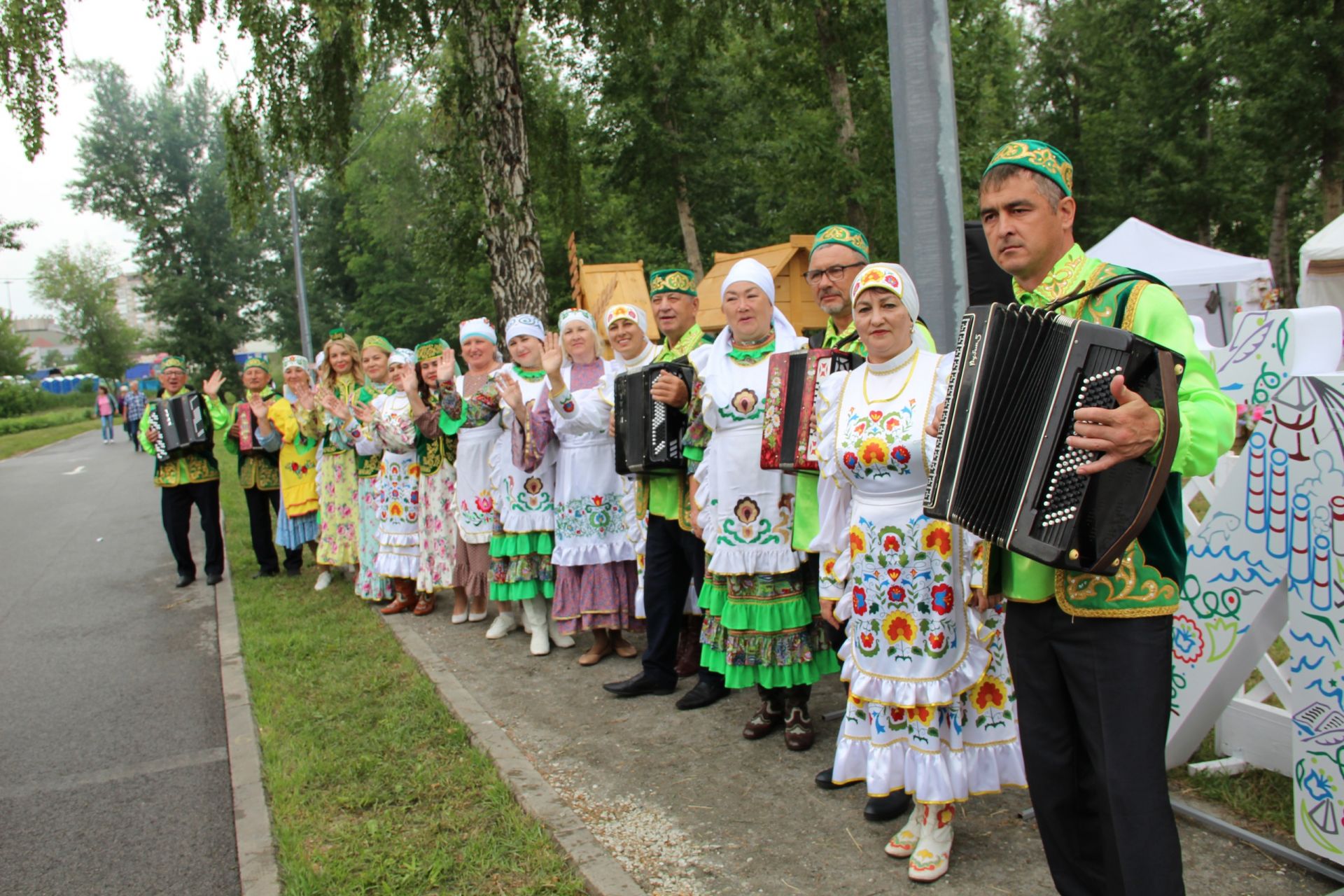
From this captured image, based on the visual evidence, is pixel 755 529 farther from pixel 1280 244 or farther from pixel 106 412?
pixel 106 412

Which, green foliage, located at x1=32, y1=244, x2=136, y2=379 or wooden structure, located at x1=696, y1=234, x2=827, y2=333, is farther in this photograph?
green foliage, located at x1=32, y1=244, x2=136, y2=379

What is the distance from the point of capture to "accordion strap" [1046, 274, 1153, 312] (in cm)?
253

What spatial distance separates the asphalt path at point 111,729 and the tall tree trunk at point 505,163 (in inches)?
169

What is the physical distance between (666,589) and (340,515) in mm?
4797

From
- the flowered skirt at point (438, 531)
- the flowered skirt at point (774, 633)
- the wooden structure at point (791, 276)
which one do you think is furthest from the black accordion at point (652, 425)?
the wooden structure at point (791, 276)

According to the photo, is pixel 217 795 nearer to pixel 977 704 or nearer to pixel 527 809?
pixel 527 809

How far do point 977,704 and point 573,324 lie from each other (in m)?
3.65

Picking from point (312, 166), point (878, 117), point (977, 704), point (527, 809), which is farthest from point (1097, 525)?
point (878, 117)

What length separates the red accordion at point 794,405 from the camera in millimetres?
4266

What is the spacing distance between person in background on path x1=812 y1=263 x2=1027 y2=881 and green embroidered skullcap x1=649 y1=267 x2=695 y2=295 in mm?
2160

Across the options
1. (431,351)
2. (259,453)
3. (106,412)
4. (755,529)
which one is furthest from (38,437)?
(755,529)

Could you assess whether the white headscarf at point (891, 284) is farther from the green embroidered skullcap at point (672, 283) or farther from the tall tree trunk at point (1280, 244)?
the tall tree trunk at point (1280, 244)

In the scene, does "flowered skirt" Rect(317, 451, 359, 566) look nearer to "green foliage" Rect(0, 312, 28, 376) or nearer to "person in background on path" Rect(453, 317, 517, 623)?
"person in background on path" Rect(453, 317, 517, 623)

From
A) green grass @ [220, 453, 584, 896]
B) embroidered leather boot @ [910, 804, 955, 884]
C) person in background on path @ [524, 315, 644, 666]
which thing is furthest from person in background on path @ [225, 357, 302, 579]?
embroidered leather boot @ [910, 804, 955, 884]
